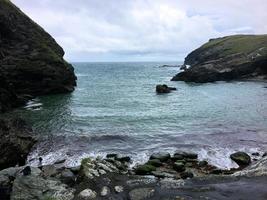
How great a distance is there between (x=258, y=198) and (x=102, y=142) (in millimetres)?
22041

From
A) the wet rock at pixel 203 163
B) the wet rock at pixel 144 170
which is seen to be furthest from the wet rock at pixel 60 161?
the wet rock at pixel 203 163

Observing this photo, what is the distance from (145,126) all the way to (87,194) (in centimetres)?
2685

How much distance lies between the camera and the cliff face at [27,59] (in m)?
76.6

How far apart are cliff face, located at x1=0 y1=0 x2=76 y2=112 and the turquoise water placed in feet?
21.3

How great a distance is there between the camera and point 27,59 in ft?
262

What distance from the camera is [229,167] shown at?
31016mm

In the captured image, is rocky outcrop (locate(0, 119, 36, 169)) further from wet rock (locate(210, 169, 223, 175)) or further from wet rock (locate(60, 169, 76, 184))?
wet rock (locate(210, 169, 223, 175))

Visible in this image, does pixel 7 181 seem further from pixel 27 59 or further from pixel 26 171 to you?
pixel 27 59

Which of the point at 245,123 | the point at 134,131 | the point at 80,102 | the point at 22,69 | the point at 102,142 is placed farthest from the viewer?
the point at 22,69

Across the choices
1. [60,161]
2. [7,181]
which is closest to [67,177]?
[7,181]

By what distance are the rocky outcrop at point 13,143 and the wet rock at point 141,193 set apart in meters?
12.4

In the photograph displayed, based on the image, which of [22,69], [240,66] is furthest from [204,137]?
[240,66]

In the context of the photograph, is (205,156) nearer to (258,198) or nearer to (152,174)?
(152,174)

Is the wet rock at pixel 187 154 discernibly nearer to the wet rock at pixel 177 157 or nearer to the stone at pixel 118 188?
the wet rock at pixel 177 157
